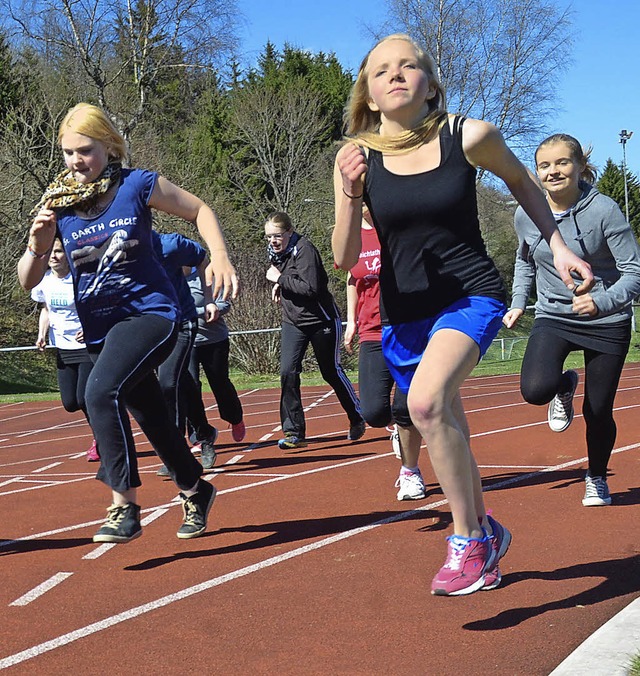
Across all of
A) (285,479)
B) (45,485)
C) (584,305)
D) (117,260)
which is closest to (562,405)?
(584,305)

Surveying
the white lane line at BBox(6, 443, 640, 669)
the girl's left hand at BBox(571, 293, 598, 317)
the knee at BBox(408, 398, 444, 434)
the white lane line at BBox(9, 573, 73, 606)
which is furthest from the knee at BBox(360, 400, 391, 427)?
the knee at BBox(408, 398, 444, 434)

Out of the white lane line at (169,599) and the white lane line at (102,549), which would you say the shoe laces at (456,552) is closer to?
the white lane line at (169,599)

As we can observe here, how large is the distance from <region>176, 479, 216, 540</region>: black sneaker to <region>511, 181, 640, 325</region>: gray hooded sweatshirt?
214 centimetres

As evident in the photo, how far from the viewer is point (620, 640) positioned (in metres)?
3.32

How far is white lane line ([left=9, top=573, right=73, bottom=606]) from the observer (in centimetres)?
434

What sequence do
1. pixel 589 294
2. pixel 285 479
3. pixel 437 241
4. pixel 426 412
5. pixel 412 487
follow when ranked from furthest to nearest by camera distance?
pixel 285 479 → pixel 412 487 → pixel 589 294 → pixel 437 241 → pixel 426 412

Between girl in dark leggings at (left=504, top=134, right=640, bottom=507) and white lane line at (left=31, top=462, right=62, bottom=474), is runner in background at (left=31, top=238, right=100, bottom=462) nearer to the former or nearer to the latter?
white lane line at (left=31, top=462, right=62, bottom=474)

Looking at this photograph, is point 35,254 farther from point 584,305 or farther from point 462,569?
point 584,305

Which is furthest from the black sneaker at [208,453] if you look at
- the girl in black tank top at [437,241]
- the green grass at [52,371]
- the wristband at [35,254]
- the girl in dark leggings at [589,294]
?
the green grass at [52,371]

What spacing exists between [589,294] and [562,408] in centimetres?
109

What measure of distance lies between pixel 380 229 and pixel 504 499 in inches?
106

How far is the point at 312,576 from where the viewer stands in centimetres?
454

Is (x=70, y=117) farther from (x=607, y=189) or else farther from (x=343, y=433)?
(x=607, y=189)

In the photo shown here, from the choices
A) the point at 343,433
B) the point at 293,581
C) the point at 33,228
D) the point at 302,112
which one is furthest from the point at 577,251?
the point at 302,112
